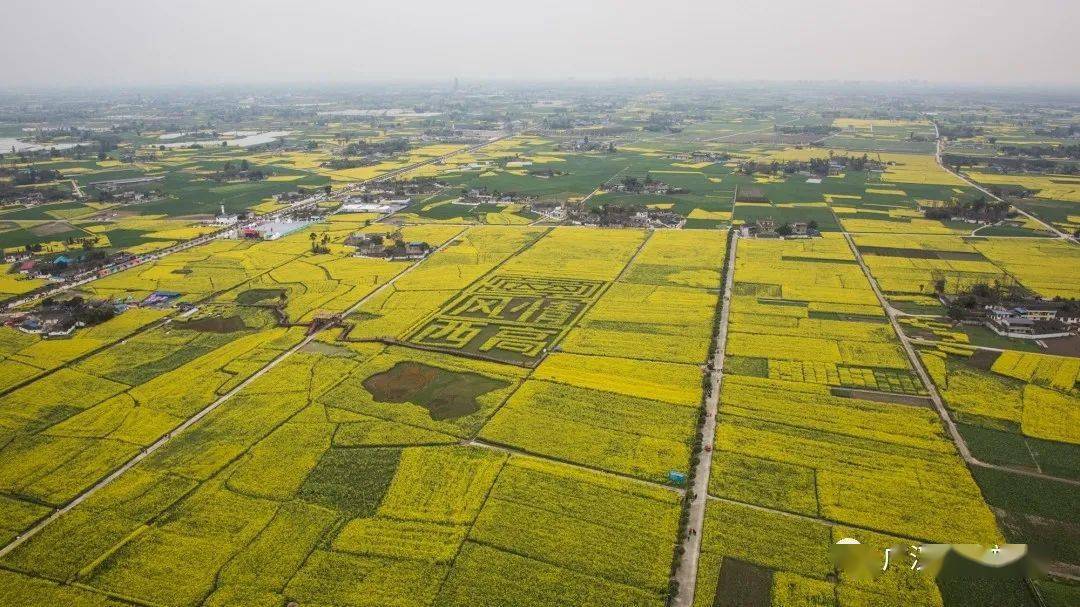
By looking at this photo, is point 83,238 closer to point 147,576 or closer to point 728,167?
point 147,576

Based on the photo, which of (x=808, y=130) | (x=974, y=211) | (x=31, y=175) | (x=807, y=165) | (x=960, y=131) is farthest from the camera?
(x=808, y=130)

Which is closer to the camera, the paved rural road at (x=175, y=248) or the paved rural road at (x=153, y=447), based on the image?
the paved rural road at (x=153, y=447)

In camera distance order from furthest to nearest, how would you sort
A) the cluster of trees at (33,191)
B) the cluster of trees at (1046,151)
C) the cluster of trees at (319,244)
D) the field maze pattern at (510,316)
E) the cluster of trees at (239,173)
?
the cluster of trees at (1046,151) < the cluster of trees at (239,173) < the cluster of trees at (33,191) < the cluster of trees at (319,244) < the field maze pattern at (510,316)

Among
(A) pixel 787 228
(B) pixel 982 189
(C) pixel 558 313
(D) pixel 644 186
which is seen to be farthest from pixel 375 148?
(B) pixel 982 189

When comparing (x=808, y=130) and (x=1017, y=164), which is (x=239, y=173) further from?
(x=808, y=130)

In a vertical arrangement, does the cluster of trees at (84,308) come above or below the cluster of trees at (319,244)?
below

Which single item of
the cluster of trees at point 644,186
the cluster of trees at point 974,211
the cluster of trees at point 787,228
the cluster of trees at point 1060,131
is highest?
the cluster of trees at point 1060,131

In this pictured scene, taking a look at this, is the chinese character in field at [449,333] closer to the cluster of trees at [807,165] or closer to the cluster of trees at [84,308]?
the cluster of trees at [84,308]

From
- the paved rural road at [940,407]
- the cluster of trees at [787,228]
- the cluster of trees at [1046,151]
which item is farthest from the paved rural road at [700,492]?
the cluster of trees at [1046,151]

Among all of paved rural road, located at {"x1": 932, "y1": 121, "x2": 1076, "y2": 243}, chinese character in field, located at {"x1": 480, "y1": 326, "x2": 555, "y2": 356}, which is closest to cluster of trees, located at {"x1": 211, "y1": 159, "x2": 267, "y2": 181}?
chinese character in field, located at {"x1": 480, "y1": 326, "x2": 555, "y2": 356}
